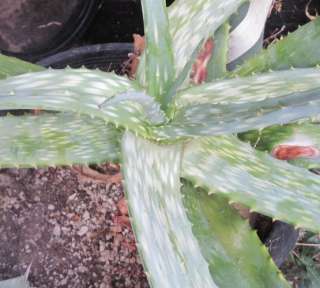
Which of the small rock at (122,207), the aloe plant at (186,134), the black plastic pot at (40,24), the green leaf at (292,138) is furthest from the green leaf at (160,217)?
the black plastic pot at (40,24)

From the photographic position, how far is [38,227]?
2.77 ft

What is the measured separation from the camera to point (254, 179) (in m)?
0.50

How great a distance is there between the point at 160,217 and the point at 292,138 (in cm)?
21

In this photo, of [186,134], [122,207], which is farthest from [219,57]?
[122,207]

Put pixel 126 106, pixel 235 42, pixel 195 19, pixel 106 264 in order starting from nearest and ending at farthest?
pixel 126 106 < pixel 195 19 < pixel 235 42 < pixel 106 264

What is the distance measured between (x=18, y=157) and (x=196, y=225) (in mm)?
191

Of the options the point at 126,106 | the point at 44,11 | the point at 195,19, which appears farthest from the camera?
the point at 44,11

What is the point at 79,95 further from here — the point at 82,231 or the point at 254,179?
the point at 82,231

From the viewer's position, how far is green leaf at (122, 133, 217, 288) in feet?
1.32

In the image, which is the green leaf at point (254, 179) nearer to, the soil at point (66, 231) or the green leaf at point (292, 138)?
the green leaf at point (292, 138)

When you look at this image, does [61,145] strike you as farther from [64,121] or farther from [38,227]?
[38,227]

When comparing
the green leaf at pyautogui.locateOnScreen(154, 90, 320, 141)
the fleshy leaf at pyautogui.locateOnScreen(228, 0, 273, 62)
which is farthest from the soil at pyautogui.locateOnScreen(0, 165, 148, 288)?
the green leaf at pyautogui.locateOnScreen(154, 90, 320, 141)

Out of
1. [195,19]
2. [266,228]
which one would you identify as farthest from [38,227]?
[195,19]

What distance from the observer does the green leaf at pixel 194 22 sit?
1.74 ft
